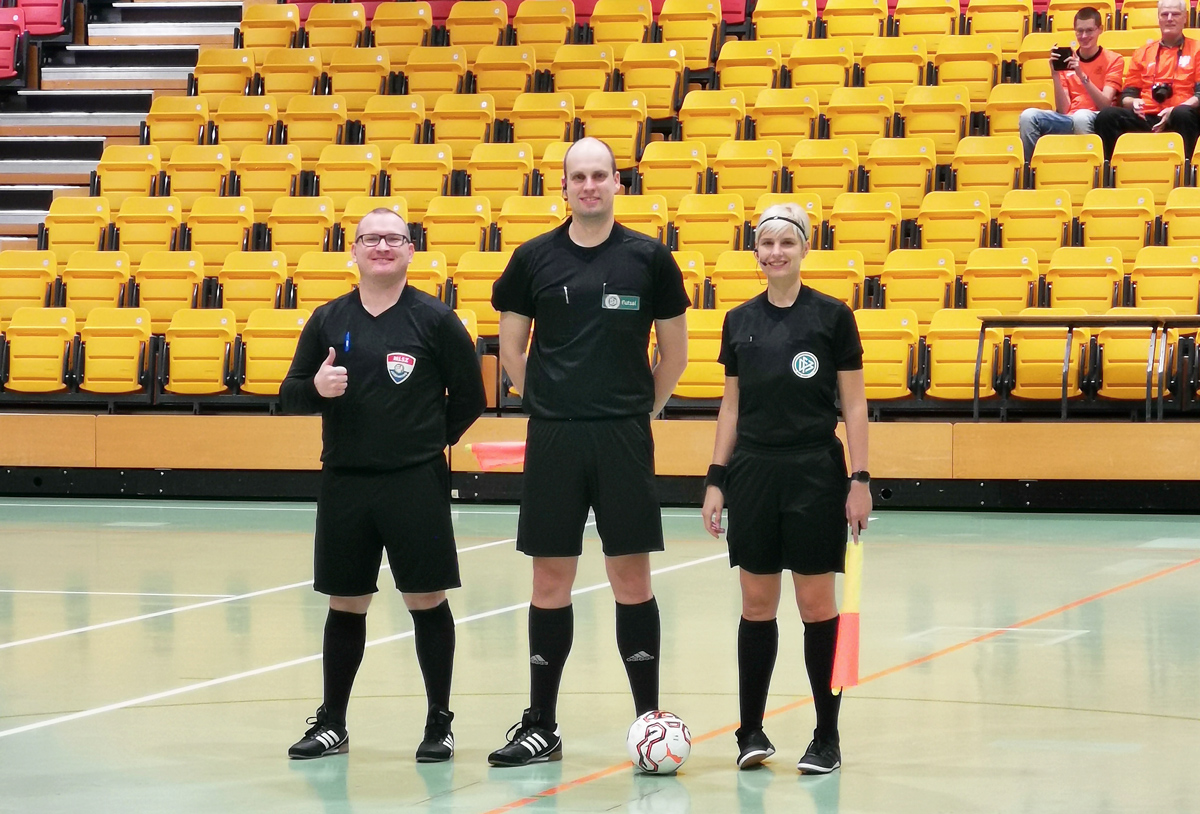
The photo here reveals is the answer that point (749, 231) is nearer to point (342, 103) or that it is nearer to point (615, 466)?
point (342, 103)

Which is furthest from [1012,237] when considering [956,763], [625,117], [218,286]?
[956,763]

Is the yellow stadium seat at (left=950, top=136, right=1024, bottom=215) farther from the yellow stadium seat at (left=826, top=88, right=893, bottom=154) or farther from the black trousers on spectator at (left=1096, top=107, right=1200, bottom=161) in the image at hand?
the yellow stadium seat at (left=826, top=88, right=893, bottom=154)

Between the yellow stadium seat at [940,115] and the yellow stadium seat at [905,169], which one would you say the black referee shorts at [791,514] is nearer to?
the yellow stadium seat at [905,169]

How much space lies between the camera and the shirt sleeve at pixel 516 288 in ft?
16.1

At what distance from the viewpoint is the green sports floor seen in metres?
4.45

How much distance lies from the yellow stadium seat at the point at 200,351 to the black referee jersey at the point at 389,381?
904 centimetres

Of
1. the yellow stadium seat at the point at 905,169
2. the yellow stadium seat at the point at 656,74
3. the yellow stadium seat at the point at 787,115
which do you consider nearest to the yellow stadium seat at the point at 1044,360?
the yellow stadium seat at the point at 905,169

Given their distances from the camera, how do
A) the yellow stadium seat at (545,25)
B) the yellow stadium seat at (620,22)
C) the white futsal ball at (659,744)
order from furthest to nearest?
1. the yellow stadium seat at (545,25)
2. the yellow stadium seat at (620,22)
3. the white futsal ball at (659,744)

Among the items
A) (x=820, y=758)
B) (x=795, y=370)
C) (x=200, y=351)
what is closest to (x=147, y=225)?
(x=200, y=351)

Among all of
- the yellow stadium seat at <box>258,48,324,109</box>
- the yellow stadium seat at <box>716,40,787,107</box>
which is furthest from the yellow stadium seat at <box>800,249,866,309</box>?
the yellow stadium seat at <box>258,48,324,109</box>

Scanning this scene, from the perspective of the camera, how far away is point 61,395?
14.2 meters

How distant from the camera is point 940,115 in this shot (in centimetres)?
1468

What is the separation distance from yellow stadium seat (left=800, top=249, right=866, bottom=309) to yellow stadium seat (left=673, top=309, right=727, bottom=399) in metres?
0.78

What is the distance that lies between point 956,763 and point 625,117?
11.4 meters
